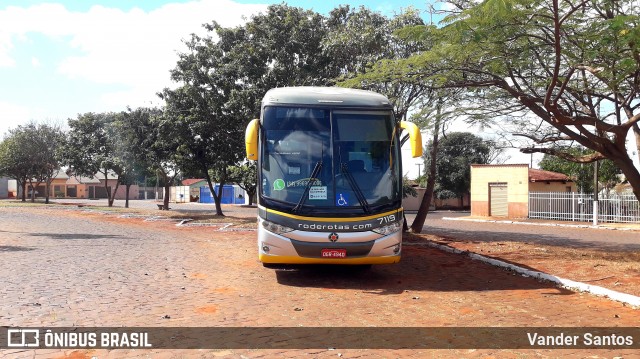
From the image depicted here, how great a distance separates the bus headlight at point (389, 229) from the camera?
8.04m

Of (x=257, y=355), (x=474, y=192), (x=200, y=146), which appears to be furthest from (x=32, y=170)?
(x=257, y=355)

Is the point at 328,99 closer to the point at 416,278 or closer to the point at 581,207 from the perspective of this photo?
the point at 416,278

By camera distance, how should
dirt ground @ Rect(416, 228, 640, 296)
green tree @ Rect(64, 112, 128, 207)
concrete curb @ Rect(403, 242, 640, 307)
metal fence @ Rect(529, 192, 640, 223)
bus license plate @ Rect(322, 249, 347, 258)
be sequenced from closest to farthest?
concrete curb @ Rect(403, 242, 640, 307)
bus license plate @ Rect(322, 249, 347, 258)
dirt ground @ Rect(416, 228, 640, 296)
metal fence @ Rect(529, 192, 640, 223)
green tree @ Rect(64, 112, 128, 207)

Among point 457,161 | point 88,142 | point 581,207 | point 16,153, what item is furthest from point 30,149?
point 581,207

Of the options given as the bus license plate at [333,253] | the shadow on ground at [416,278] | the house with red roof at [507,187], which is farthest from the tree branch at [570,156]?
the house with red roof at [507,187]

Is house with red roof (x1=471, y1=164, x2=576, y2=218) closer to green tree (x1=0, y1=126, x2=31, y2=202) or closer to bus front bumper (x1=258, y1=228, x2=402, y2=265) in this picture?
bus front bumper (x1=258, y1=228, x2=402, y2=265)

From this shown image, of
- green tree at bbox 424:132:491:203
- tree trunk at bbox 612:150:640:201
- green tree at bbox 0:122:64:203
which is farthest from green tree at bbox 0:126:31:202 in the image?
tree trunk at bbox 612:150:640:201

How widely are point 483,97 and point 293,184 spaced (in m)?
6.50

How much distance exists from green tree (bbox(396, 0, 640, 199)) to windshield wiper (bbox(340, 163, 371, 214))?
3201 mm

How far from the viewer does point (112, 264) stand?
1026 centimetres

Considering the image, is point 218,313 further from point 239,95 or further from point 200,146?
point 200,146

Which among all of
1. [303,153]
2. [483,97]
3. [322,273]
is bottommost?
[322,273]

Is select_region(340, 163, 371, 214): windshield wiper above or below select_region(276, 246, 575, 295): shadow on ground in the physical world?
above

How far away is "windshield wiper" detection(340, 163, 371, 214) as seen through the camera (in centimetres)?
802
